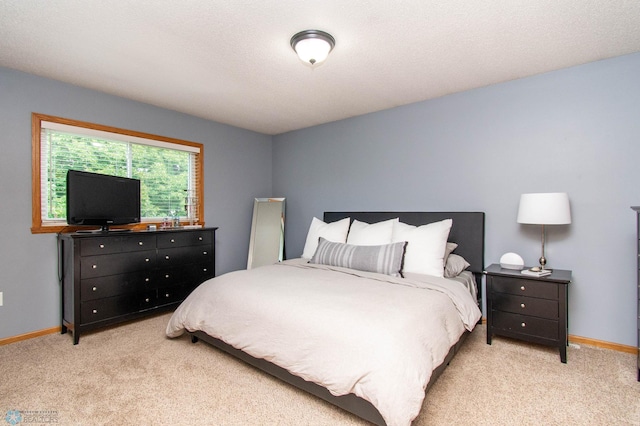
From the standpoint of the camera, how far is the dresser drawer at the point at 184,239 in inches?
137

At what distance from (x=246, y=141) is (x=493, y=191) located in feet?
Answer: 11.3

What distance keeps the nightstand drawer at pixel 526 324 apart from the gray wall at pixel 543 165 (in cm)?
53

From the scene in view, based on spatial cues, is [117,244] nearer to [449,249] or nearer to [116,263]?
[116,263]

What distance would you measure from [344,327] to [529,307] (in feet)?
5.69

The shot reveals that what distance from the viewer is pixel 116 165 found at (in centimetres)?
352

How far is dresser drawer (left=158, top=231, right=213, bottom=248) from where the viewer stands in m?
3.48

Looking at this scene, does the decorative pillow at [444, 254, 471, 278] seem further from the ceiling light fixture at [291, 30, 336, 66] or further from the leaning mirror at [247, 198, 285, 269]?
the leaning mirror at [247, 198, 285, 269]

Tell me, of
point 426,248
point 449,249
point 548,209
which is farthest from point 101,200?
point 548,209

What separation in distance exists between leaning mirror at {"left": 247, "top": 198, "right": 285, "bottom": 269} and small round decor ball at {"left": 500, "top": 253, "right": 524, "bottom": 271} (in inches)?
117

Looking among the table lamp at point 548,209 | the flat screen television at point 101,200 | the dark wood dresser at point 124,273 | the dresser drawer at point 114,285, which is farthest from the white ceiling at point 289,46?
the dresser drawer at point 114,285

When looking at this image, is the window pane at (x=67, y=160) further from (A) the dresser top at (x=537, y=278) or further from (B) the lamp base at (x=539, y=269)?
(B) the lamp base at (x=539, y=269)

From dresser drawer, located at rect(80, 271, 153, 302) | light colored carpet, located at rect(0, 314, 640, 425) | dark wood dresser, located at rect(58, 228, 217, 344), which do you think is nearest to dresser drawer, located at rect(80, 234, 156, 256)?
dark wood dresser, located at rect(58, 228, 217, 344)

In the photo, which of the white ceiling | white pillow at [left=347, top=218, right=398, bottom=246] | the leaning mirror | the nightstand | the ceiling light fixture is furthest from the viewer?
the leaning mirror

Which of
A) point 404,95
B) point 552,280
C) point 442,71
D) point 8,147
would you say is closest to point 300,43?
point 442,71
